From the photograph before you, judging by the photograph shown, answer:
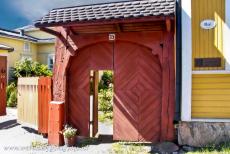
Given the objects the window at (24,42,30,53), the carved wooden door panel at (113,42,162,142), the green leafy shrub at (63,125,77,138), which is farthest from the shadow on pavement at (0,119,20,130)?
the window at (24,42,30,53)

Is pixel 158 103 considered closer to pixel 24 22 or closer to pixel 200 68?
pixel 200 68

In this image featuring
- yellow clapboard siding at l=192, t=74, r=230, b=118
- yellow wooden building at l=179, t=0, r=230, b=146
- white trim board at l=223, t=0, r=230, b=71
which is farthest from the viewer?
yellow clapboard siding at l=192, t=74, r=230, b=118

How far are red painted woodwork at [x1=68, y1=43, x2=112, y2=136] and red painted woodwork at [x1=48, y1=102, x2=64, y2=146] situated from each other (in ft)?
1.94

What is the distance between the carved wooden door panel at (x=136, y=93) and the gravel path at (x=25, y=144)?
2.78 ft

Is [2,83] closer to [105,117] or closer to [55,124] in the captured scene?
[105,117]

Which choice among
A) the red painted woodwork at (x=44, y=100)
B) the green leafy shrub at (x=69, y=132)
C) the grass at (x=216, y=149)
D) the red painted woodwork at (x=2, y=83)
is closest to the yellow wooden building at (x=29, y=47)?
the red painted woodwork at (x=2, y=83)

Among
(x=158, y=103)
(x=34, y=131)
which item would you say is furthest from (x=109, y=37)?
(x=34, y=131)

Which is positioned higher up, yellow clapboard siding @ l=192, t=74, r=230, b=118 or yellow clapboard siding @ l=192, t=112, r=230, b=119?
yellow clapboard siding @ l=192, t=74, r=230, b=118

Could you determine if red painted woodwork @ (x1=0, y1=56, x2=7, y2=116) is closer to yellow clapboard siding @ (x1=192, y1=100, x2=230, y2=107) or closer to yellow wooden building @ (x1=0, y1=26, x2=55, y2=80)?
yellow clapboard siding @ (x1=192, y1=100, x2=230, y2=107)

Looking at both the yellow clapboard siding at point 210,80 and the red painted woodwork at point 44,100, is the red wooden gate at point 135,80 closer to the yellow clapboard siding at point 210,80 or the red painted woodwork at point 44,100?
the yellow clapboard siding at point 210,80

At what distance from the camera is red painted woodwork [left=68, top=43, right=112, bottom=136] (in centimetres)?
899

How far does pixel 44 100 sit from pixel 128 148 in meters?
3.25

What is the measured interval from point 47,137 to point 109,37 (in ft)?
12.2

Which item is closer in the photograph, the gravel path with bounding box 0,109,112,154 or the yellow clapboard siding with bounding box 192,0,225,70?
the yellow clapboard siding with bounding box 192,0,225,70
